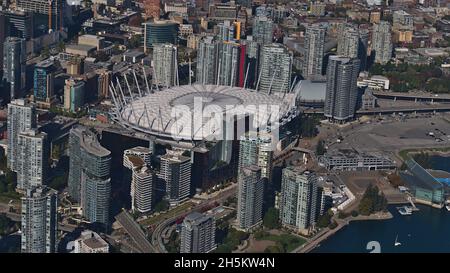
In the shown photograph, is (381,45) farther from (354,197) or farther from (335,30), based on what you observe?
(354,197)

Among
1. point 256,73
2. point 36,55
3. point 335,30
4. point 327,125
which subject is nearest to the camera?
point 327,125

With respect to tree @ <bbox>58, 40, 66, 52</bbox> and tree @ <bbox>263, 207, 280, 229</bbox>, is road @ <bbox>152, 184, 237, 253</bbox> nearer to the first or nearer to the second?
tree @ <bbox>263, 207, 280, 229</bbox>

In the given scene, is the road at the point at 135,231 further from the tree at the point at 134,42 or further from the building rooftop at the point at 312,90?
the tree at the point at 134,42

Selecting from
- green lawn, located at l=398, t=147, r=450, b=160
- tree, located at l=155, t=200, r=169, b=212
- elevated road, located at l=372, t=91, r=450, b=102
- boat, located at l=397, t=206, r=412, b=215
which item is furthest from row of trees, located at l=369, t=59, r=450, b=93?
tree, located at l=155, t=200, r=169, b=212

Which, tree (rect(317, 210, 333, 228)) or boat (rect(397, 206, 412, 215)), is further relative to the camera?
boat (rect(397, 206, 412, 215))

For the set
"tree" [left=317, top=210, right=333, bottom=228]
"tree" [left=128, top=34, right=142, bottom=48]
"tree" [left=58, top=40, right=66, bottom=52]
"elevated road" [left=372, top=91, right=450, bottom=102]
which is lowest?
"tree" [left=317, top=210, right=333, bottom=228]
